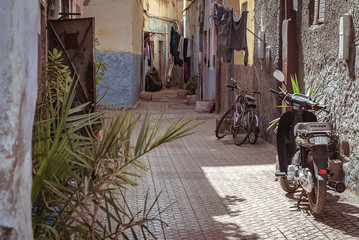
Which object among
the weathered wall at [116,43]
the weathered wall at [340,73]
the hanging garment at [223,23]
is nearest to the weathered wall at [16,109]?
the weathered wall at [340,73]

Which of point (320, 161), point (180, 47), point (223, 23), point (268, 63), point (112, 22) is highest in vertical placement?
point (112, 22)

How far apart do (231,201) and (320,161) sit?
132 cm

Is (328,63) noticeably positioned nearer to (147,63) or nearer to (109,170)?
(109,170)

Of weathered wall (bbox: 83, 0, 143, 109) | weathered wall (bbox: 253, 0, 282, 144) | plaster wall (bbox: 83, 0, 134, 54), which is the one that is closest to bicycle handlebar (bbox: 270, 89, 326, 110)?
weathered wall (bbox: 253, 0, 282, 144)

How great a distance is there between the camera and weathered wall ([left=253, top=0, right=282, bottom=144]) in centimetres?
1055

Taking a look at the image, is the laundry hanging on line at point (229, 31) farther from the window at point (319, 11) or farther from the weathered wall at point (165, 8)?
the weathered wall at point (165, 8)

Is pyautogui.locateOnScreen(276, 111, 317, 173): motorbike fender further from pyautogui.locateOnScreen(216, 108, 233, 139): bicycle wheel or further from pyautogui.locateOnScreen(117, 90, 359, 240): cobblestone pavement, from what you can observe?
pyautogui.locateOnScreen(216, 108, 233, 139): bicycle wheel

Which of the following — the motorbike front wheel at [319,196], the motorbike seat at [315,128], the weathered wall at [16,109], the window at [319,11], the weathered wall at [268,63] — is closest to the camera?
the weathered wall at [16,109]

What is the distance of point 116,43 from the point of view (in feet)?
64.1

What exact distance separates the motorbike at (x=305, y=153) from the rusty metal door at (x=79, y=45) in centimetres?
315

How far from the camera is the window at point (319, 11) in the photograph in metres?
8.52

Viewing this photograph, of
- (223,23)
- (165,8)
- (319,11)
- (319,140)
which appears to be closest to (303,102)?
(319,140)

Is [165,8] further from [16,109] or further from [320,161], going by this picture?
[16,109]

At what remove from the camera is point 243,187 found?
24.0ft
